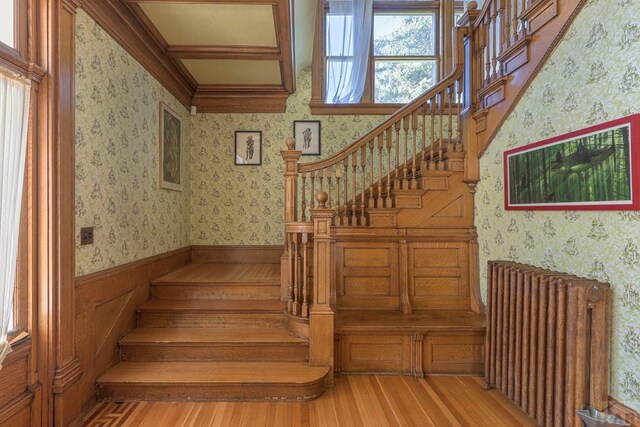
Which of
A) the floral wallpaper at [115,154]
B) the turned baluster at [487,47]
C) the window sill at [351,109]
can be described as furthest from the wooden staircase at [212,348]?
the turned baluster at [487,47]

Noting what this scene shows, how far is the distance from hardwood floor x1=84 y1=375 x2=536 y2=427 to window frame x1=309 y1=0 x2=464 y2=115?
3.63 metres

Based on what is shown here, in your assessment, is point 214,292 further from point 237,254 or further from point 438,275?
point 438,275

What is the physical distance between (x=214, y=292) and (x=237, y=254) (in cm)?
143

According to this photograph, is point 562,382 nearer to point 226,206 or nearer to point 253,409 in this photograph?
point 253,409

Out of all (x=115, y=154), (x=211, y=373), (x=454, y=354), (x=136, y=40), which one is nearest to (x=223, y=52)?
(x=136, y=40)

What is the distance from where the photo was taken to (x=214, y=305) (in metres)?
3.40

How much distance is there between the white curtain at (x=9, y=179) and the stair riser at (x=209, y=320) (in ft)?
4.89

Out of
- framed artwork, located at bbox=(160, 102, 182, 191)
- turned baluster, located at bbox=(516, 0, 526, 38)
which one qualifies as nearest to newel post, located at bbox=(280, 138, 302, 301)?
framed artwork, located at bbox=(160, 102, 182, 191)

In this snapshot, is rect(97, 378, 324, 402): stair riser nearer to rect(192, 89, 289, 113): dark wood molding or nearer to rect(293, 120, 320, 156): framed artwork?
rect(293, 120, 320, 156): framed artwork

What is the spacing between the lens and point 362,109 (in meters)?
5.11

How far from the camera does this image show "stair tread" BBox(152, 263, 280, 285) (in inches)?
144

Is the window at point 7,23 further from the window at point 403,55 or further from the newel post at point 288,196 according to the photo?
the window at point 403,55

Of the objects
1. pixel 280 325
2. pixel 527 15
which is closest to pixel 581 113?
pixel 527 15

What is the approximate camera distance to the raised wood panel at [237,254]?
16.4ft
